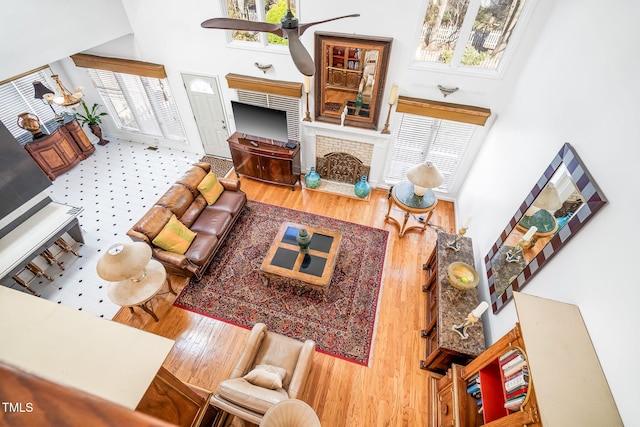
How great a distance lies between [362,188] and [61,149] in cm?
605

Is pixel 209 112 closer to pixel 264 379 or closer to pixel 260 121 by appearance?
pixel 260 121

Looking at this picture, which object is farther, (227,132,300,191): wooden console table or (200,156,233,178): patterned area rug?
Answer: (200,156,233,178): patterned area rug

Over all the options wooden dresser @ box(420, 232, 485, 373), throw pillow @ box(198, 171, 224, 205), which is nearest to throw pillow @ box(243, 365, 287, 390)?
wooden dresser @ box(420, 232, 485, 373)

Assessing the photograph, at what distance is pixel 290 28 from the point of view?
90.8 inches

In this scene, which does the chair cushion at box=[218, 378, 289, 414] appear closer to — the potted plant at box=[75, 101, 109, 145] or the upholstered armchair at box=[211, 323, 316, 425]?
the upholstered armchair at box=[211, 323, 316, 425]

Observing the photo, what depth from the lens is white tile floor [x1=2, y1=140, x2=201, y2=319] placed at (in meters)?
4.25

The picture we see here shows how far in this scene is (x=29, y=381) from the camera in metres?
0.34

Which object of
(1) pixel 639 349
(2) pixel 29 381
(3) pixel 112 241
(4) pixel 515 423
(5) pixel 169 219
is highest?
(2) pixel 29 381

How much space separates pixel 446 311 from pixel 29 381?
11.8ft

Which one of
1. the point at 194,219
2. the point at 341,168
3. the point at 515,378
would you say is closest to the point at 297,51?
the point at 515,378

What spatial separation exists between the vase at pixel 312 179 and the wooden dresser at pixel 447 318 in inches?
103

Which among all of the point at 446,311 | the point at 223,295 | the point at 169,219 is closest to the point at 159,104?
the point at 169,219

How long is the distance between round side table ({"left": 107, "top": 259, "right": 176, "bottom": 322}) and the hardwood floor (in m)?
0.53

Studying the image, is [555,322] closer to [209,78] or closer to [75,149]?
[209,78]
